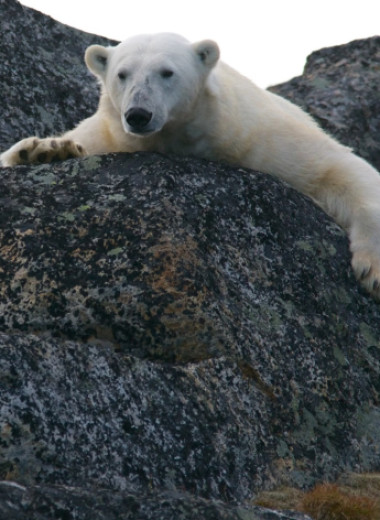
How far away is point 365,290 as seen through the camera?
608cm

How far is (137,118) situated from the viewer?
6070 mm

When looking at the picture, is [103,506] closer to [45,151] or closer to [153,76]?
[45,151]

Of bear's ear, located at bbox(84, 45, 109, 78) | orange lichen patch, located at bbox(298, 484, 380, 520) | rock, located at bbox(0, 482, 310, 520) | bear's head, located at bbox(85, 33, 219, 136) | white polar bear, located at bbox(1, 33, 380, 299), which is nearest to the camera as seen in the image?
rock, located at bbox(0, 482, 310, 520)

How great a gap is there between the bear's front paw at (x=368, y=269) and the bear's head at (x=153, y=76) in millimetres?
1617

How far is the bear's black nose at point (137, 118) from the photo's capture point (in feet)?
A: 19.9

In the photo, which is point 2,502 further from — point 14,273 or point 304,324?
point 304,324

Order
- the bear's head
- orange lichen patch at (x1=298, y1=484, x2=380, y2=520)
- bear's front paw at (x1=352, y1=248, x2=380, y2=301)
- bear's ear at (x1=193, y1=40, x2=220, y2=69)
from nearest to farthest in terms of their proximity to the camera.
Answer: orange lichen patch at (x1=298, y1=484, x2=380, y2=520) → bear's front paw at (x1=352, y1=248, x2=380, y2=301) → the bear's head → bear's ear at (x1=193, y1=40, x2=220, y2=69)

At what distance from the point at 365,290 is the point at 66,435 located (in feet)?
9.05

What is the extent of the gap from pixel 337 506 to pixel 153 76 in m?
3.48

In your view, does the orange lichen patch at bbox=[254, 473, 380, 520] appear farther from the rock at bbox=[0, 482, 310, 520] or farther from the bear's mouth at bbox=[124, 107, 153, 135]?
the bear's mouth at bbox=[124, 107, 153, 135]

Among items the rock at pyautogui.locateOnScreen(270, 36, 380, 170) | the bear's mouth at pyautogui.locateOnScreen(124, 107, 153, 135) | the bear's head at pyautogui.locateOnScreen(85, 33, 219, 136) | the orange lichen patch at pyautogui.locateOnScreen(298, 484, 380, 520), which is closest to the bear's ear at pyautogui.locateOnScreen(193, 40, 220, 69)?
the bear's head at pyautogui.locateOnScreen(85, 33, 219, 136)

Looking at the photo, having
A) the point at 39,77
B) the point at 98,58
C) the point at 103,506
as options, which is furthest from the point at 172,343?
the point at 39,77

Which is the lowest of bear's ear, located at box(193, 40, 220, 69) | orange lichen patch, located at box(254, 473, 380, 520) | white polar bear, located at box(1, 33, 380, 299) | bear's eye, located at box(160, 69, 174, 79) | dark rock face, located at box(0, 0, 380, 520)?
orange lichen patch, located at box(254, 473, 380, 520)

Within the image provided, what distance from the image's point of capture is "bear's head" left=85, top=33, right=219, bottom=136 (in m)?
6.18
